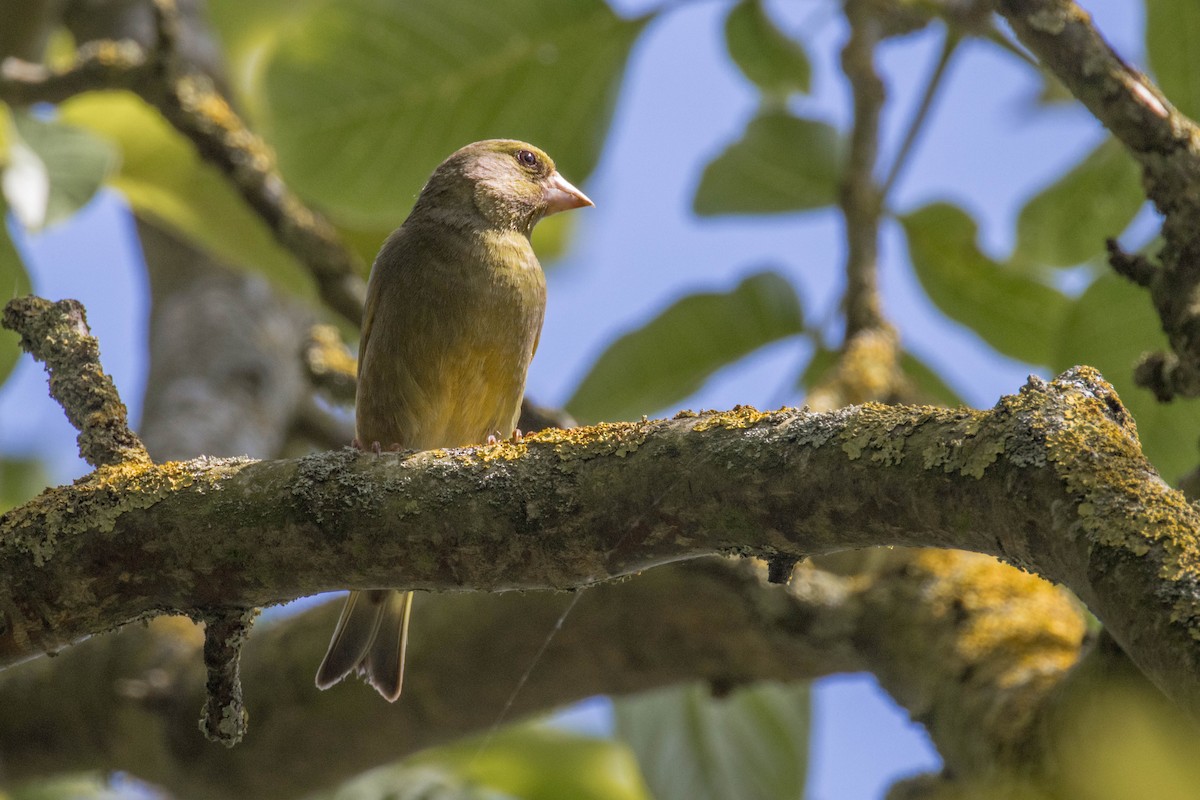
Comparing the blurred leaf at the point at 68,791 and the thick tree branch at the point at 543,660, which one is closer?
the thick tree branch at the point at 543,660

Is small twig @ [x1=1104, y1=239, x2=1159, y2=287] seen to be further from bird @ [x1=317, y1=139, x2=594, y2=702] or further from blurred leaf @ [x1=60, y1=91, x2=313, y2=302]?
blurred leaf @ [x1=60, y1=91, x2=313, y2=302]

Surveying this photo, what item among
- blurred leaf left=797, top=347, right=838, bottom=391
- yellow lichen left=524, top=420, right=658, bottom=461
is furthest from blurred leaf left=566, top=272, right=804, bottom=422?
yellow lichen left=524, top=420, right=658, bottom=461

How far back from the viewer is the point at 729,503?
6.51 feet

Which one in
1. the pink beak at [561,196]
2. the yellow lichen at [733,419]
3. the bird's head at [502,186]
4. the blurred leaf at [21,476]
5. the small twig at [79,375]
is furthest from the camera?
the blurred leaf at [21,476]

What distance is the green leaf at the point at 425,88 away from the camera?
14.5 feet

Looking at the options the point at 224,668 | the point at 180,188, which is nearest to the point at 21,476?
the point at 180,188

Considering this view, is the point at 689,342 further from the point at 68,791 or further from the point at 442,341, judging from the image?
the point at 68,791

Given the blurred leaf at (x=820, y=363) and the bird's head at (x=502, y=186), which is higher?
the bird's head at (x=502, y=186)

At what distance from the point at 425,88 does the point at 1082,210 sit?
2.26 meters

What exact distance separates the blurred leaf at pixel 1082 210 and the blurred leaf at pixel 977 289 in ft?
0.41

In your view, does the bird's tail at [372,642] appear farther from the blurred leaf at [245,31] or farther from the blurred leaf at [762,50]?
the blurred leaf at [245,31]

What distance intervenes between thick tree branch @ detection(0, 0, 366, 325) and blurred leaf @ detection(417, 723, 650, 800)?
1656mm

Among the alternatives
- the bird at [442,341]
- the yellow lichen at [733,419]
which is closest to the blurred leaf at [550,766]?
the bird at [442,341]

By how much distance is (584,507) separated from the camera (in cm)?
205
